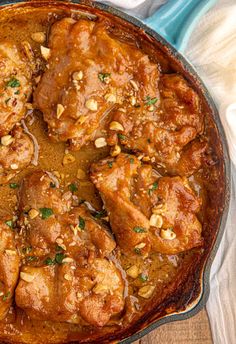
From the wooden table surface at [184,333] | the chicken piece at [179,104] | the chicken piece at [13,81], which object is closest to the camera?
the chicken piece at [13,81]

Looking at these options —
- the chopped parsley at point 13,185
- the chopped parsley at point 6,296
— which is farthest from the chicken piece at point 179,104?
the chopped parsley at point 6,296

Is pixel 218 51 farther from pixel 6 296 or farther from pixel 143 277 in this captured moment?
pixel 6 296

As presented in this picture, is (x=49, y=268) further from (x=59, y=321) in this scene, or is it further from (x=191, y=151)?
(x=191, y=151)

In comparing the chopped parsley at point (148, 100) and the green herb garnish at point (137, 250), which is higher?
the chopped parsley at point (148, 100)

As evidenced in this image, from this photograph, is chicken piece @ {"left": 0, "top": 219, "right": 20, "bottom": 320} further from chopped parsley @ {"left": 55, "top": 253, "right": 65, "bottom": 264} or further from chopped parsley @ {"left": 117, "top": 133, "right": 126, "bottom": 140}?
chopped parsley @ {"left": 117, "top": 133, "right": 126, "bottom": 140}

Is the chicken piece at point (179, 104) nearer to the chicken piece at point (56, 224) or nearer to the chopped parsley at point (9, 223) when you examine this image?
the chicken piece at point (56, 224)

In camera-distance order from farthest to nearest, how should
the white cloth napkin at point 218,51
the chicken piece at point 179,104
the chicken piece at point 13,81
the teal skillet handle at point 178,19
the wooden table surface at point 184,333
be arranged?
the wooden table surface at point 184,333
the white cloth napkin at point 218,51
the teal skillet handle at point 178,19
the chicken piece at point 179,104
the chicken piece at point 13,81

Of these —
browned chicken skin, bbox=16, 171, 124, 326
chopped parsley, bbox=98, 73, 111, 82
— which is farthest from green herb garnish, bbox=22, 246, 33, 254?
chopped parsley, bbox=98, 73, 111, 82
